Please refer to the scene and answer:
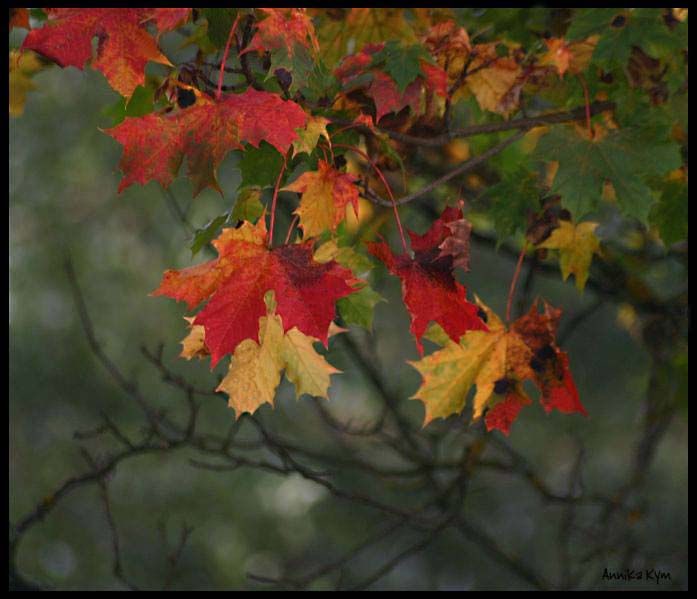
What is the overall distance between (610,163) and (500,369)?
0.41 metres

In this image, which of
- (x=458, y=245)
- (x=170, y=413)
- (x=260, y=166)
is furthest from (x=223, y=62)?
(x=170, y=413)

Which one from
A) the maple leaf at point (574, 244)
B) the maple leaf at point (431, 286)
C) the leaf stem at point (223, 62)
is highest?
the leaf stem at point (223, 62)

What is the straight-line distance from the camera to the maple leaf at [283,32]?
3.71ft

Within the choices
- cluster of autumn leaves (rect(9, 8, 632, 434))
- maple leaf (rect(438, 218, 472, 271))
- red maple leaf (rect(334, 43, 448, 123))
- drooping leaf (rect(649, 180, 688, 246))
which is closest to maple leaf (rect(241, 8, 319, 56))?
cluster of autumn leaves (rect(9, 8, 632, 434))

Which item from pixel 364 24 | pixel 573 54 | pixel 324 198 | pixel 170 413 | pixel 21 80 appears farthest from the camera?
pixel 170 413

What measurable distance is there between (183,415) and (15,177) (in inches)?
85.1

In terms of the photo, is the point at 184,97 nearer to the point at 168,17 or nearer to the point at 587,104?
the point at 168,17

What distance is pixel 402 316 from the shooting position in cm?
646

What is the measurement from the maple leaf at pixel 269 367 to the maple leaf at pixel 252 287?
0.12 m

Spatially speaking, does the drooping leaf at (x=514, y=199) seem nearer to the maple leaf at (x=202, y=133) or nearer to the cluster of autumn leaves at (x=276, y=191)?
the cluster of autumn leaves at (x=276, y=191)

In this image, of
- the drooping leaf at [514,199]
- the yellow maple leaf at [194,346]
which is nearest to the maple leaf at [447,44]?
the drooping leaf at [514,199]

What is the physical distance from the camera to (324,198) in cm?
121

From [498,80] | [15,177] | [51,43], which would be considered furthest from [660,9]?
[15,177]

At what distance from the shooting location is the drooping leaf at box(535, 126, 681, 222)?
54.7 inches
